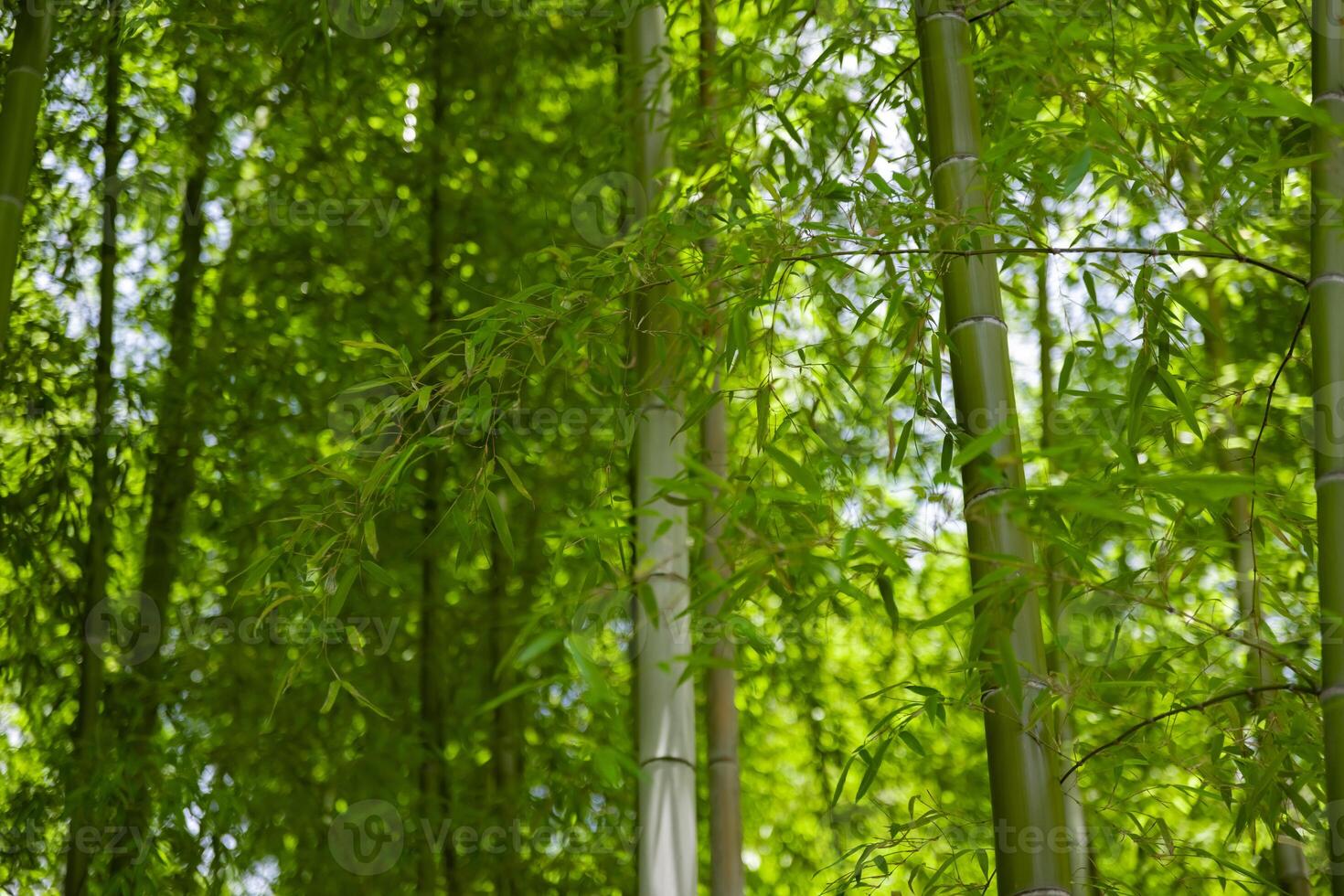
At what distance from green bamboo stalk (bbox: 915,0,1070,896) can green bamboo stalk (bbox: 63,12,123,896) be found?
5.78ft

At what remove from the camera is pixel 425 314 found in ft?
10.3

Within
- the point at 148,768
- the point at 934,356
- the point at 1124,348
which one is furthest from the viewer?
the point at 1124,348

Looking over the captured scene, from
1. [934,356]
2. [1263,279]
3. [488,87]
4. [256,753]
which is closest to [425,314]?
[488,87]

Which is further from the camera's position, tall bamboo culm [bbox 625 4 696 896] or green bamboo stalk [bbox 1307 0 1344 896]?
tall bamboo culm [bbox 625 4 696 896]

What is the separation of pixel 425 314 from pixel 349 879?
128 cm

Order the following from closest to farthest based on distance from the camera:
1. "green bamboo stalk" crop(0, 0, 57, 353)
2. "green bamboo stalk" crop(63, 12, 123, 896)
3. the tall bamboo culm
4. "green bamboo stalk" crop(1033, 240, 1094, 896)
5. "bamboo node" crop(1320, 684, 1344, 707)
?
"bamboo node" crop(1320, 684, 1344, 707)
"green bamboo stalk" crop(1033, 240, 1094, 896)
the tall bamboo culm
"green bamboo stalk" crop(0, 0, 57, 353)
"green bamboo stalk" crop(63, 12, 123, 896)

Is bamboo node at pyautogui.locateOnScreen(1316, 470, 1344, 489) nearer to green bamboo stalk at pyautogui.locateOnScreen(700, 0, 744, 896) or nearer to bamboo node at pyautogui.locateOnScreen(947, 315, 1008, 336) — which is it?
bamboo node at pyautogui.locateOnScreen(947, 315, 1008, 336)

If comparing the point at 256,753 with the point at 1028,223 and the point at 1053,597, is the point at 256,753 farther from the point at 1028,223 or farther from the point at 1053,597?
the point at 1028,223

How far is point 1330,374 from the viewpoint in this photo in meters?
1.29

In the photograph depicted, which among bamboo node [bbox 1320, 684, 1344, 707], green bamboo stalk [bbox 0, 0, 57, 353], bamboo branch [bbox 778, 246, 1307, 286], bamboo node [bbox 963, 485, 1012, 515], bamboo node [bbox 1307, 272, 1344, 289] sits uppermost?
green bamboo stalk [bbox 0, 0, 57, 353]

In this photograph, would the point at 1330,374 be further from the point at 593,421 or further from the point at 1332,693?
the point at 593,421

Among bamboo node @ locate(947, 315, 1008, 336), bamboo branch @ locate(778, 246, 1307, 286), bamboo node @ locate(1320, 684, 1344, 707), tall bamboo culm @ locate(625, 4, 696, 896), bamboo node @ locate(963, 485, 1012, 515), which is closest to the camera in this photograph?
bamboo node @ locate(1320, 684, 1344, 707)

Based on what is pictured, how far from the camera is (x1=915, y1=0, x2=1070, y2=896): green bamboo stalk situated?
140cm

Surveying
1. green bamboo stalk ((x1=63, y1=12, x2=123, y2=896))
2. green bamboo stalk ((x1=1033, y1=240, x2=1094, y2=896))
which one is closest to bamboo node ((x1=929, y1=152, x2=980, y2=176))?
green bamboo stalk ((x1=1033, y1=240, x2=1094, y2=896))
